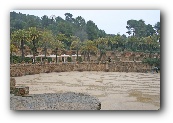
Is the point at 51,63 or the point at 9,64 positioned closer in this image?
the point at 9,64

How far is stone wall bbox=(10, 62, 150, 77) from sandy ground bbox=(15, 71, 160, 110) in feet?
0.31

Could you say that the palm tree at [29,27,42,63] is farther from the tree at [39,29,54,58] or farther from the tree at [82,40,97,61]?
the tree at [82,40,97,61]

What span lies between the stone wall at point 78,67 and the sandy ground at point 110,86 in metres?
0.10

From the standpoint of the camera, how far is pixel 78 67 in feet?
22.9

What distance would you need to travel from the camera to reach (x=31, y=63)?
Result: 683 cm

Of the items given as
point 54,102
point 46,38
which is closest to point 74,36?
point 46,38

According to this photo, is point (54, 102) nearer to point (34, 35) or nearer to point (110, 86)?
point (110, 86)

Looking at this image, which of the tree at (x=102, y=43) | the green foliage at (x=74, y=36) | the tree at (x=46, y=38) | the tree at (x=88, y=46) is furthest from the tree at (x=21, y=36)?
the tree at (x=102, y=43)

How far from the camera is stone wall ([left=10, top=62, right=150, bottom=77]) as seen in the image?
6.79 meters

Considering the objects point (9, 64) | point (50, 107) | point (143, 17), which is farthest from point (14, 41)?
point (143, 17)

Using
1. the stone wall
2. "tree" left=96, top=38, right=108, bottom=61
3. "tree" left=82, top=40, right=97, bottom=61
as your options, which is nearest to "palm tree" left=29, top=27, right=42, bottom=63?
the stone wall

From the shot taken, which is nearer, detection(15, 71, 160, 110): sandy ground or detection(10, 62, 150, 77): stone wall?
detection(15, 71, 160, 110): sandy ground
